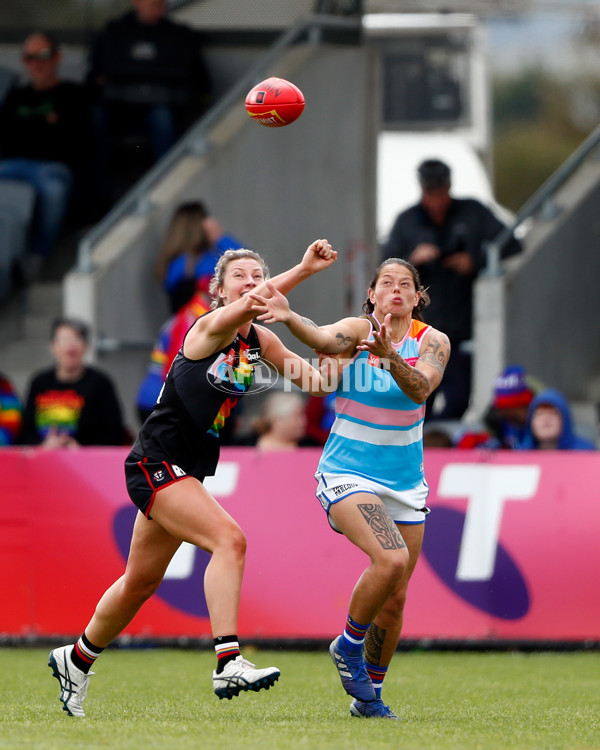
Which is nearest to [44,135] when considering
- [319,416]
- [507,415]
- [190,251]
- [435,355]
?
[190,251]

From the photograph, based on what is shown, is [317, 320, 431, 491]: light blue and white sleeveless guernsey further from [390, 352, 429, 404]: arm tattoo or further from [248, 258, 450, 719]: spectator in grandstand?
[390, 352, 429, 404]: arm tattoo

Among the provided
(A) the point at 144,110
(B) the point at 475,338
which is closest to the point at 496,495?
(B) the point at 475,338

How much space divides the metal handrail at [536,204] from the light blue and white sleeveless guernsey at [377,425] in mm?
5559

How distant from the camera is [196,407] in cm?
653

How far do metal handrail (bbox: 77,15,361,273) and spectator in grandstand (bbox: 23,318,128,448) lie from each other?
2163 mm

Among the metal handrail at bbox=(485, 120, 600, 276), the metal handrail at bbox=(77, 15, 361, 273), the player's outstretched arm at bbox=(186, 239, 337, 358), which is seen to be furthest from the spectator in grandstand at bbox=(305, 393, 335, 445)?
the player's outstretched arm at bbox=(186, 239, 337, 358)

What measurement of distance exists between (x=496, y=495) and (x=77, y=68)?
7.87m

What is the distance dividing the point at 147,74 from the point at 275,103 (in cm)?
677

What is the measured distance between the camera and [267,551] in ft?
32.8

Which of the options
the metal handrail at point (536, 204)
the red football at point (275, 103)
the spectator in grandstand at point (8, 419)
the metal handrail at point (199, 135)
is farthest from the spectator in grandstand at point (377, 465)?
the metal handrail at point (199, 135)

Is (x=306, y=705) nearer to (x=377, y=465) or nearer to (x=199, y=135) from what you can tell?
(x=377, y=465)

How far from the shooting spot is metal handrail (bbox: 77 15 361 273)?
42.7 ft

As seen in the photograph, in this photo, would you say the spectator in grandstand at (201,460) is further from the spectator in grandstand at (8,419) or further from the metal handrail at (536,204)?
the metal handrail at (536,204)

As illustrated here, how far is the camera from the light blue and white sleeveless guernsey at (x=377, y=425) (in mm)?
6812
